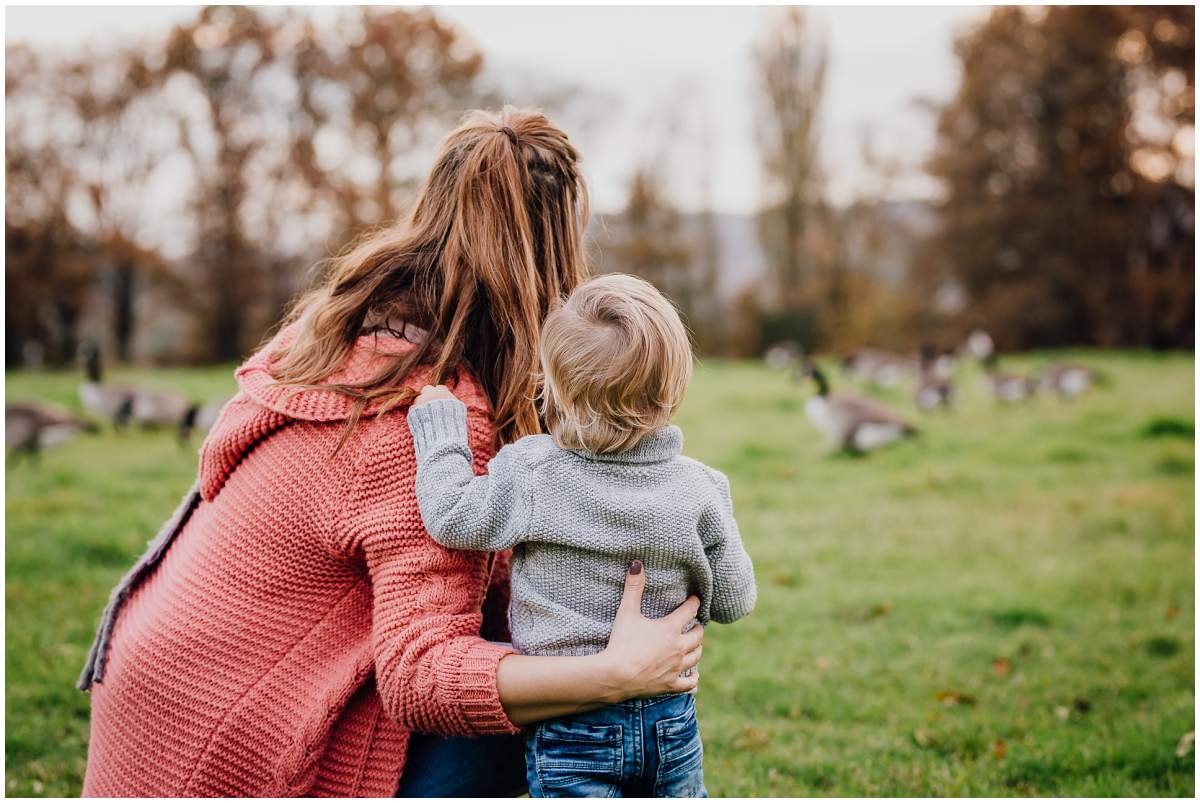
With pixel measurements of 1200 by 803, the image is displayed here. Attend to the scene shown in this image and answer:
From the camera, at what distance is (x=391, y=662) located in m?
1.95

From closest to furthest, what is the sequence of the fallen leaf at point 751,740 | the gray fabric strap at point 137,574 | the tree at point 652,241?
the gray fabric strap at point 137,574, the fallen leaf at point 751,740, the tree at point 652,241

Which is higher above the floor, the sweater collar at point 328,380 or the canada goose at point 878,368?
the sweater collar at point 328,380

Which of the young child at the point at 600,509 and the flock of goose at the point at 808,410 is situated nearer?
the young child at the point at 600,509

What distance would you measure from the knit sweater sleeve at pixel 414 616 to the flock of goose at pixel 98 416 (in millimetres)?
8035

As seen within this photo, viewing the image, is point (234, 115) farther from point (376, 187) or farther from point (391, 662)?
point (391, 662)

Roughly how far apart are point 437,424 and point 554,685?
0.56 m

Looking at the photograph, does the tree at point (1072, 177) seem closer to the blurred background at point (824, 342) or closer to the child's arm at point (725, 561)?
the blurred background at point (824, 342)

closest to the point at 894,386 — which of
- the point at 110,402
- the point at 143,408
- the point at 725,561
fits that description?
the point at 143,408

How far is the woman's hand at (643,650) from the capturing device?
6.67 ft

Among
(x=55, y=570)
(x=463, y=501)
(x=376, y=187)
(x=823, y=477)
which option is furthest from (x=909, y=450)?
(x=376, y=187)

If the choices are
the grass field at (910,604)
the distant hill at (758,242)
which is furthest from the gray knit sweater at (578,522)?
the distant hill at (758,242)

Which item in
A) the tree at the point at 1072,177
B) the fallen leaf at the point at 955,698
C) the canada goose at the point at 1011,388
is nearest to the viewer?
the fallen leaf at the point at 955,698

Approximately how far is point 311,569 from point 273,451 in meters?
0.26

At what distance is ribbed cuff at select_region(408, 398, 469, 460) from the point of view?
6.53ft
